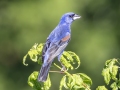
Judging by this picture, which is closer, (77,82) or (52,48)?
(77,82)

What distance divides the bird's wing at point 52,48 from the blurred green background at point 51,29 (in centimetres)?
995

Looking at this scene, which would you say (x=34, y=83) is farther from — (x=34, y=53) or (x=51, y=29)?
(x=51, y=29)

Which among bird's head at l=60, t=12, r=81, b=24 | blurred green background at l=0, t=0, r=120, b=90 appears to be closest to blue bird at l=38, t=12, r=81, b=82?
bird's head at l=60, t=12, r=81, b=24

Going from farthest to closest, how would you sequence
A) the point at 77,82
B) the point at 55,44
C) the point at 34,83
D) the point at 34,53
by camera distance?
1. the point at 55,44
2. the point at 34,53
3. the point at 34,83
4. the point at 77,82

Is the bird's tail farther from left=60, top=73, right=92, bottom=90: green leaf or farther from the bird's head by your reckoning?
the bird's head

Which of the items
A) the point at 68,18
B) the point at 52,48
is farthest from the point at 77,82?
the point at 68,18

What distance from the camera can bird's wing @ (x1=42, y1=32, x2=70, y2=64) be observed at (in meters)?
5.32

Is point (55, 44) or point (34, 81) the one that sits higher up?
point (55, 44)

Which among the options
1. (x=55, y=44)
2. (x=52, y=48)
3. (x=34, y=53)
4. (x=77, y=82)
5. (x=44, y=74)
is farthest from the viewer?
(x=55, y=44)

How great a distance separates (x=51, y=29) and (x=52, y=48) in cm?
1044

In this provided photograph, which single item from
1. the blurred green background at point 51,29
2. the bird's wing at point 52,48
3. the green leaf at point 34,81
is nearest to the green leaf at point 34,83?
the green leaf at point 34,81

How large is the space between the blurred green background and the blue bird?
9573mm

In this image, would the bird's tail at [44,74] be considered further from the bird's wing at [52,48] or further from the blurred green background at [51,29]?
the blurred green background at [51,29]

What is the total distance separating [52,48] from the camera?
5652mm
